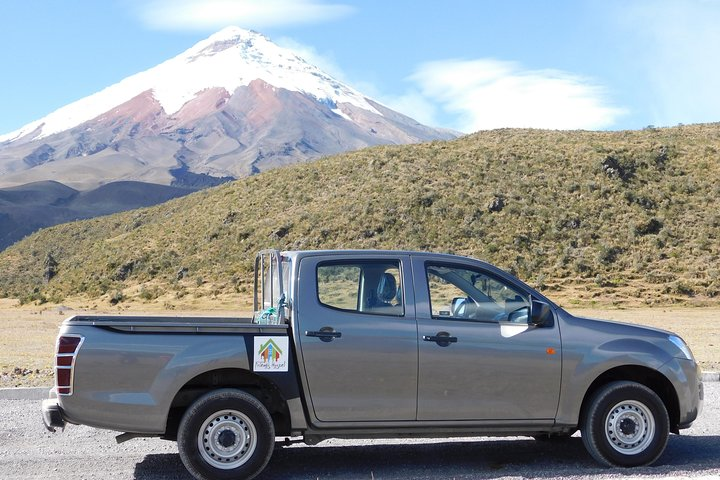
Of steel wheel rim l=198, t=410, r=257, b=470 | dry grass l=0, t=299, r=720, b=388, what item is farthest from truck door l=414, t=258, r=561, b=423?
dry grass l=0, t=299, r=720, b=388

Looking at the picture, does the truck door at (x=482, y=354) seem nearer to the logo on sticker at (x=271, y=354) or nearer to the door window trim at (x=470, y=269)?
the door window trim at (x=470, y=269)

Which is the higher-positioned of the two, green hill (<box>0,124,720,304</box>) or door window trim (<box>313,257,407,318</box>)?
green hill (<box>0,124,720,304</box>)

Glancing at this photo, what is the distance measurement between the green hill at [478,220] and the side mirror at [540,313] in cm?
3082

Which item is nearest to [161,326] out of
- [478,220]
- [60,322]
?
[60,322]

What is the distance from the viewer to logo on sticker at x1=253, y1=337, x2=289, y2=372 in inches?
279

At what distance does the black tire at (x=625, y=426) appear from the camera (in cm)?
750

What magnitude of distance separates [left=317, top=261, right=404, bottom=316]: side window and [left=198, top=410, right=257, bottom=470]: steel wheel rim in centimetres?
117

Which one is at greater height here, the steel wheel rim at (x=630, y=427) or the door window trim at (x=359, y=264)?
the door window trim at (x=359, y=264)

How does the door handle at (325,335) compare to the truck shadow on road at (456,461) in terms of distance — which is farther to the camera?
the truck shadow on road at (456,461)

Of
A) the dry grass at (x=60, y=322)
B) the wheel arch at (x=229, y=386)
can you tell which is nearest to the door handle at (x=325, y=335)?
the wheel arch at (x=229, y=386)

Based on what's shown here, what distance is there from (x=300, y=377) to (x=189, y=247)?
45657mm

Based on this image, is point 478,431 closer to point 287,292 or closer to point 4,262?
point 287,292

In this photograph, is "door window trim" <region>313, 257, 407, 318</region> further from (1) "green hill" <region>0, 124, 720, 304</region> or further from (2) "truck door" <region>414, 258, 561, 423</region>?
(1) "green hill" <region>0, 124, 720, 304</region>

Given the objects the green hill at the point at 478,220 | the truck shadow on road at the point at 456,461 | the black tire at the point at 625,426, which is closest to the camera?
the truck shadow on road at the point at 456,461
